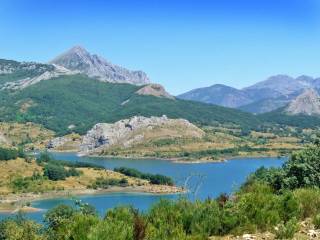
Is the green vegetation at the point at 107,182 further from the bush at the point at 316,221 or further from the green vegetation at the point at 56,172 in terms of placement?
the bush at the point at 316,221

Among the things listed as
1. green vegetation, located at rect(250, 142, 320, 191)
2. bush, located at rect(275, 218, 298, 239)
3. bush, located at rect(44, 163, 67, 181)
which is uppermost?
green vegetation, located at rect(250, 142, 320, 191)

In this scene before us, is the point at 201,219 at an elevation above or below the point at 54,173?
above

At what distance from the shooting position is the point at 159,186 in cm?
17775

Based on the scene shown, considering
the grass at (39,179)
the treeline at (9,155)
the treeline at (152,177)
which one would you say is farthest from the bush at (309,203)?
the treeline at (9,155)

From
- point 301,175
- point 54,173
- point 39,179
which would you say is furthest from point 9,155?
point 301,175

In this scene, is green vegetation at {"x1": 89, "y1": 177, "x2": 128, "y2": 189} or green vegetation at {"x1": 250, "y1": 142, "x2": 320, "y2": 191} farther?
green vegetation at {"x1": 89, "y1": 177, "x2": 128, "y2": 189}

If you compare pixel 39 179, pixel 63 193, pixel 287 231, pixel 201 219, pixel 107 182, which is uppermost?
pixel 201 219

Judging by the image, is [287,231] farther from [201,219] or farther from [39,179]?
[39,179]

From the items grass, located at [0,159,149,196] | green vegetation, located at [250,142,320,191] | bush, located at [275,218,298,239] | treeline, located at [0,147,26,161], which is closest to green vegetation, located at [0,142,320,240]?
bush, located at [275,218,298,239]

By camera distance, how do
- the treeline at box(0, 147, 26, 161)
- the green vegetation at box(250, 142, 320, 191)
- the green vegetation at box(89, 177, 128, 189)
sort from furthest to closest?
the treeline at box(0, 147, 26, 161) → the green vegetation at box(89, 177, 128, 189) → the green vegetation at box(250, 142, 320, 191)

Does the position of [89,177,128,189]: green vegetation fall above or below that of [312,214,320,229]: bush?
below

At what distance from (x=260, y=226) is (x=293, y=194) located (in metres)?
3.27

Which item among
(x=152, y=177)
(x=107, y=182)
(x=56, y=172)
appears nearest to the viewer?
(x=56, y=172)

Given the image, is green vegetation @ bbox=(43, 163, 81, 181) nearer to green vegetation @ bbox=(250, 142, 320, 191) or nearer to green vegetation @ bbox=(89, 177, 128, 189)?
green vegetation @ bbox=(89, 177, 128, 189)
